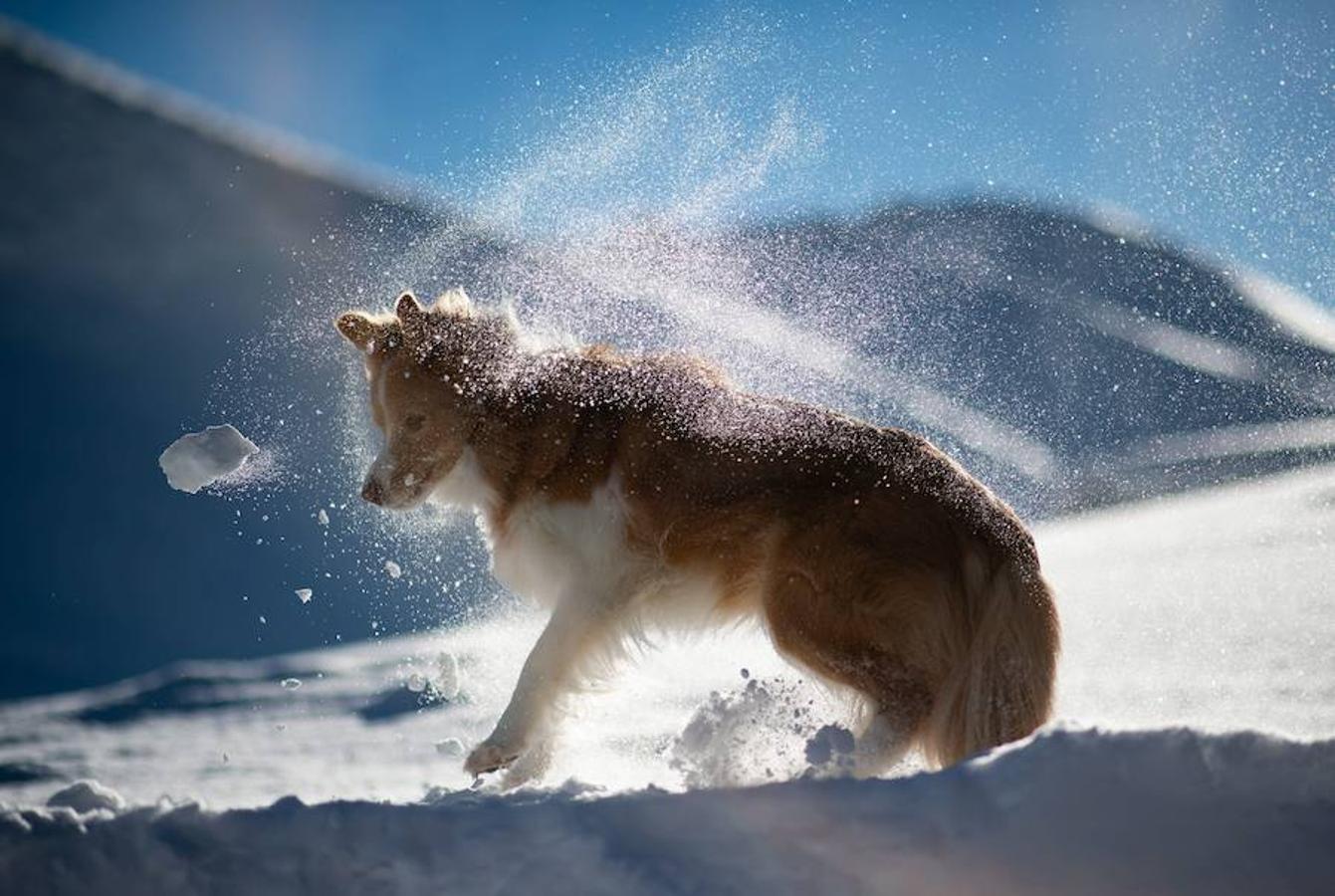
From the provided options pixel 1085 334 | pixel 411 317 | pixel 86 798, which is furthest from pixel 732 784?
pixel 1085 334

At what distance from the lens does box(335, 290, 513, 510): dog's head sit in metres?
5.17

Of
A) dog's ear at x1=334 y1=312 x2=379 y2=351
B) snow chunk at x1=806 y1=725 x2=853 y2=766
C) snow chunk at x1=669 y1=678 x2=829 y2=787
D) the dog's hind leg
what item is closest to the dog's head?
dog's ear at x1=334 y1=312 x2=379 y2=351

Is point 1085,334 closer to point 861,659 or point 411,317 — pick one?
point 411,317

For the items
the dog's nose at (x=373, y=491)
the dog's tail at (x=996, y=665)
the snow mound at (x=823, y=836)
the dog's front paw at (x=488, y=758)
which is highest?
the dog's nose at (x=373, y=491)

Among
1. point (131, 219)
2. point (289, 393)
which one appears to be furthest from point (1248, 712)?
point (131, 219)

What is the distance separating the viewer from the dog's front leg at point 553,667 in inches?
180

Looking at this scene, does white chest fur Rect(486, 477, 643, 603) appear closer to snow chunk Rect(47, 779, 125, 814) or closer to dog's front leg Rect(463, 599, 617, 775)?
dog's front leg Rect(463, 599, 617, 775)

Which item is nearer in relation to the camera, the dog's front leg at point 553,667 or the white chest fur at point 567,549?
the dog's front leg at point 553,667

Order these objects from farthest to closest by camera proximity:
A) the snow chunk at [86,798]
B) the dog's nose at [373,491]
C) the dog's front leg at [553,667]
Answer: the dog's nose at [373,491] → the dog's front leg at [553,667] → the snow chunk at [86,798]

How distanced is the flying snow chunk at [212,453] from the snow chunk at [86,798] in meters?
2.35

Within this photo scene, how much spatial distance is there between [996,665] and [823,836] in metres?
1.47

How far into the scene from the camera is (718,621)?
4.57 m

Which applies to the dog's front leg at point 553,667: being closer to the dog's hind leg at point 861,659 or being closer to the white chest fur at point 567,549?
the white chest fur at point 567,549

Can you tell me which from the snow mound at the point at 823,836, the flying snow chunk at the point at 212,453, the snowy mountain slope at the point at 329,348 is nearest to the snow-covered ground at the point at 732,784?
the snow mound at the point at 823,836
